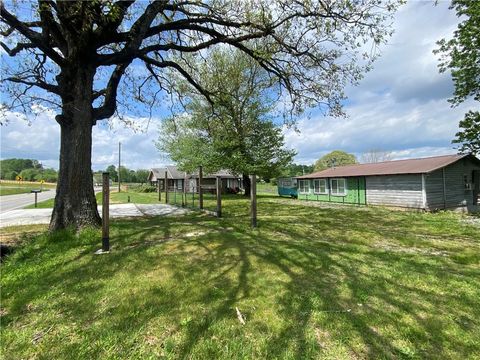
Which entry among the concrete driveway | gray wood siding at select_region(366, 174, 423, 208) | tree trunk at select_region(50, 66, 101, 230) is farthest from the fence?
gray wood siding at select_region(366, 174, 423, 208)

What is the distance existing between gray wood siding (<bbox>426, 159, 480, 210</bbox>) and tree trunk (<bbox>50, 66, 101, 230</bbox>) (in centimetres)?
1790

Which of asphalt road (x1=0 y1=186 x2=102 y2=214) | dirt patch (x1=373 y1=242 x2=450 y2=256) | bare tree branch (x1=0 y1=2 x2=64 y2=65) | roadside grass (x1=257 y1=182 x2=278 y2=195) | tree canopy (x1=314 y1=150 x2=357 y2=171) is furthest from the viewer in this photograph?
tree canopy (x1=314 y1=150 x2=357 y2=171)

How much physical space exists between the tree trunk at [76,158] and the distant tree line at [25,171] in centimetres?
8320

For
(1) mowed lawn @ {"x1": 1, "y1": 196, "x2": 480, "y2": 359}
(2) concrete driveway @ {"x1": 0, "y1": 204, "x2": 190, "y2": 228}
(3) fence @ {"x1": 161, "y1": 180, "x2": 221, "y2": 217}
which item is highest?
(3) fence @ {"x1": 161, "y1": 180, "x2": 221, "y2": 217}

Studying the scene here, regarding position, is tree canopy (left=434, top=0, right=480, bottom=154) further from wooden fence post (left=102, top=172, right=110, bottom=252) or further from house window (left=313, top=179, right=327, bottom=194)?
wooden fence post (left=102, top=172, right=110, bottom=252)

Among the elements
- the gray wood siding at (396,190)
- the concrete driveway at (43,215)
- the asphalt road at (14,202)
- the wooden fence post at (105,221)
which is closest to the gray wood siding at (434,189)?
the gray wood siding at (396,190)

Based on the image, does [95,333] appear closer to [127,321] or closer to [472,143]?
[127,321]

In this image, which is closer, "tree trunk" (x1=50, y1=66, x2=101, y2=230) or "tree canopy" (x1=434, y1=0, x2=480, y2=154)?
"tree trunk" (x1=50, y1=66, x2=101, y2=230)

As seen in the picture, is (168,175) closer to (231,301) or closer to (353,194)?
(353,194)

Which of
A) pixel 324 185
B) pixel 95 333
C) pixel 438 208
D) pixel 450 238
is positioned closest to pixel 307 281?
pixel 95 333

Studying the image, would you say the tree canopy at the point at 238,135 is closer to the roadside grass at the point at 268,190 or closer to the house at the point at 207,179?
the house at the point at 207,179

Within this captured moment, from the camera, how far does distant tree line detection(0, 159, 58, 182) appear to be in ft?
268

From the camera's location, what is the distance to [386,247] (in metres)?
6.78

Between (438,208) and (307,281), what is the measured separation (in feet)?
56.6
